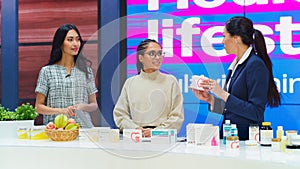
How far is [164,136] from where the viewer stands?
2.43 metres

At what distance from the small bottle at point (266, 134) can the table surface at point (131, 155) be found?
47mm

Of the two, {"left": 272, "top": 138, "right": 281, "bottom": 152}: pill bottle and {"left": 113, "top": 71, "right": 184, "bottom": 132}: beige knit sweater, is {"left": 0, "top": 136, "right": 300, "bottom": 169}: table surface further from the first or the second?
{"left": 113, "top": 71, "right": 184, "bottom": 132}: beige knit sweater

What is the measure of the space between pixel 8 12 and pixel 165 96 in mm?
2337

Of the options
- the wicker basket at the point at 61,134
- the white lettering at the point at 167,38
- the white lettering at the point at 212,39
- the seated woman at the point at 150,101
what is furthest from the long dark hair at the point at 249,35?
the wicker basket at the point at 61,134

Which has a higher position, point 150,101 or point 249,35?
point 249,35

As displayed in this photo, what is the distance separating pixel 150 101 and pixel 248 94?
68cm

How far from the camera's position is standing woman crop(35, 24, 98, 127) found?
3.61 m

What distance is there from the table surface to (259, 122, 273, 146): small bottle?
5 cm

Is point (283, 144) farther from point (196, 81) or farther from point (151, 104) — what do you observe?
point (151, 104)

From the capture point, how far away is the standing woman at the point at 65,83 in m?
3.61

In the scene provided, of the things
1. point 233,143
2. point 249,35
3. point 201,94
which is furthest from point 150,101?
point 233,143

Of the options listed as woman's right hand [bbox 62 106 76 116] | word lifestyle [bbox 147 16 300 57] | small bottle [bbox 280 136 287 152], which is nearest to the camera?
small bottle [bbox 280 136 287 152]

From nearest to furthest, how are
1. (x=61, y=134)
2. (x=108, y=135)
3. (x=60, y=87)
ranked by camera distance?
(x=108, y=135)
(x=61, y=134)
(x=60, y=87)

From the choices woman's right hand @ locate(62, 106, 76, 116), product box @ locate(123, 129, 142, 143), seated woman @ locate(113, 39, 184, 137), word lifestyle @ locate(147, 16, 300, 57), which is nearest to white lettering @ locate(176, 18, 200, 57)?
word lifestyle @ locate(147, 16, 300, 57)
